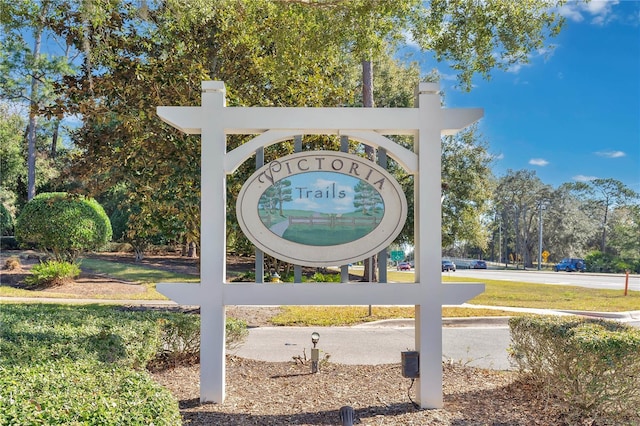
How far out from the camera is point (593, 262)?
133 ft

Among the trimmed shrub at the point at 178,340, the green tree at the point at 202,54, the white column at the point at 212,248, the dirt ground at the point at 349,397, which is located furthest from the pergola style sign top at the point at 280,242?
the green tree at the point at 202,54

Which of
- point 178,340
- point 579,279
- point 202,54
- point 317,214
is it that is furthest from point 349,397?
point 579,279

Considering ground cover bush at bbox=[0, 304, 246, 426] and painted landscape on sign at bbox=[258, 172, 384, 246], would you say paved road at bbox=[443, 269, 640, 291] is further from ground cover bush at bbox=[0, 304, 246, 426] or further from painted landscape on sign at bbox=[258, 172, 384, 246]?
ground cover bush at bbox=[0, 304, 246, 426]

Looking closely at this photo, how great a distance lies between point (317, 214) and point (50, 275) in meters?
13.2

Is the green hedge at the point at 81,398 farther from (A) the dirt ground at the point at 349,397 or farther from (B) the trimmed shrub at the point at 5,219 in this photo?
(B) the trimmed shrub at the point at 5,219

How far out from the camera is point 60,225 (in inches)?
549

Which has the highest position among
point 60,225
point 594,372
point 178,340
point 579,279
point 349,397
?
point 60,225

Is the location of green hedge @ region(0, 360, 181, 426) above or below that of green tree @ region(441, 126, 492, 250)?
below

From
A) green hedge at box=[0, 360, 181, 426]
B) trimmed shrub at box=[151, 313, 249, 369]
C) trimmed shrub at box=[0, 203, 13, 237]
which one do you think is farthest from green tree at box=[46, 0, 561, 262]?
trimmed shrub at box=[0, 203, 13, 237]

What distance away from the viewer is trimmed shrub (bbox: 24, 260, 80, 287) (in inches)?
565

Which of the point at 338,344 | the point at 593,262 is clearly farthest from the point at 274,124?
the point at 593,262

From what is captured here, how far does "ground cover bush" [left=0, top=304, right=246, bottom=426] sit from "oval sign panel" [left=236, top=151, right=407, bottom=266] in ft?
5.33

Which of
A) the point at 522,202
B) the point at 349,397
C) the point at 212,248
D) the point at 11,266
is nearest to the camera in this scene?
the point at 212,248

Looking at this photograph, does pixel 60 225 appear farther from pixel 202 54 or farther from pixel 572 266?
pixel 572 266
